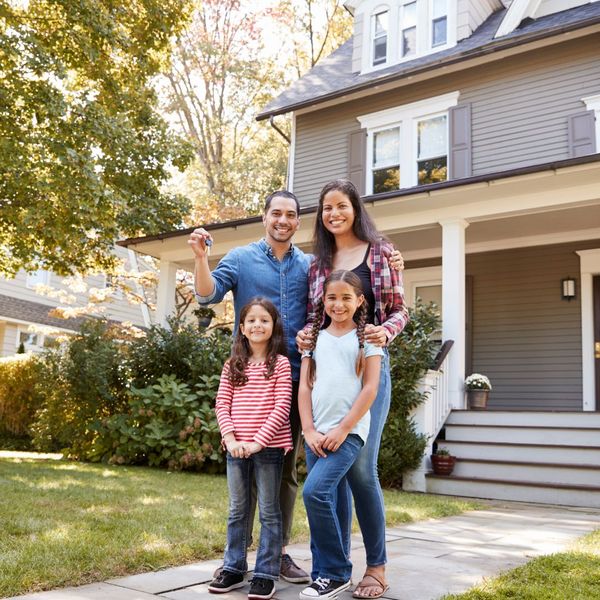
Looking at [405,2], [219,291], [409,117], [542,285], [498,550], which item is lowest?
[498,550]

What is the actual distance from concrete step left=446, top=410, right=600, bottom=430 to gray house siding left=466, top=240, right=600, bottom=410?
229 centimetres

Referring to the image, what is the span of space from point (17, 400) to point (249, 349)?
33.0 ft

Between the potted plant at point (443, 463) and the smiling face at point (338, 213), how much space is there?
4562 millimetres

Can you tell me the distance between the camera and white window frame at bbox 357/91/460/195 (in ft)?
36.0

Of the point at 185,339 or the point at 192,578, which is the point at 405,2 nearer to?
the point at 185,339

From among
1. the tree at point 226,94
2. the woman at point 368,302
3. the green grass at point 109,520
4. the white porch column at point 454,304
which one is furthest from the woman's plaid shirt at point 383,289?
the tree at point 226,94

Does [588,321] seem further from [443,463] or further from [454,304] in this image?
[443,463]

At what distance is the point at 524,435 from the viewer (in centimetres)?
704

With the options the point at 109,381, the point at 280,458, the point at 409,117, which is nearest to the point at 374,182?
the point at 409,117

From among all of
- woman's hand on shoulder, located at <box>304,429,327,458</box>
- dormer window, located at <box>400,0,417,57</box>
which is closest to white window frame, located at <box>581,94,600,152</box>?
dormer window, located at <box>400,0,417,57</box>

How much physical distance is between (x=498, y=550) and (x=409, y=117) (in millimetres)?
8720

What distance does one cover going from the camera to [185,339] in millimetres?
Result: 8414

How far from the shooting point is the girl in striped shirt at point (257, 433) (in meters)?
2.71

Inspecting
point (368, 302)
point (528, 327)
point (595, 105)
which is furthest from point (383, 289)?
point (595, 105)
